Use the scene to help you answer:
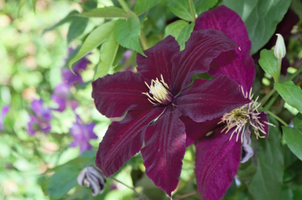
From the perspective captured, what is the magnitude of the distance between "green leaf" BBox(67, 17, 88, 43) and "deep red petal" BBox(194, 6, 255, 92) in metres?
0.27

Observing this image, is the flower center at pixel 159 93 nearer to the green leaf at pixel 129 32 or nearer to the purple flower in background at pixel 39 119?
the green leaf at pixel 129 32

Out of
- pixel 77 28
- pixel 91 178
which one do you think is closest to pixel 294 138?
pixel 91 178

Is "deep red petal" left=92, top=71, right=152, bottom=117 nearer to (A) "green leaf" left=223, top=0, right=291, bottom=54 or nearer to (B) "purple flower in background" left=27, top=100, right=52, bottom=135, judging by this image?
(A) "green leaf" left=223, top=0, right=291, bottom=54

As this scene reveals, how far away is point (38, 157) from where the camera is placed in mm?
1423

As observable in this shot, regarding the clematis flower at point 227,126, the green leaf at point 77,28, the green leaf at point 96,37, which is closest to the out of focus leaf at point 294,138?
the clematis flower at point 227,126

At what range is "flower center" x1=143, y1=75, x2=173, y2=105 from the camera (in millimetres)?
357

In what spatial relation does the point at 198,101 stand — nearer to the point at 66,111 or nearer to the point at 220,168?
the point at 220,168

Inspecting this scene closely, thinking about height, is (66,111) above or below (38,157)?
above

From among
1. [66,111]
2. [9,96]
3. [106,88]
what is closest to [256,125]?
[106,88]

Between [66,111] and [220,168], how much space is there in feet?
3.70

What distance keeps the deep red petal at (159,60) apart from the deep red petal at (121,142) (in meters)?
0.05

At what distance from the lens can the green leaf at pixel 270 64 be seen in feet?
1.17

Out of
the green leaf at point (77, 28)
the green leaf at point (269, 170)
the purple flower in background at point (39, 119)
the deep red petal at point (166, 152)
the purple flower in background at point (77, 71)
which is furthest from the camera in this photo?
the purple flower in background at point (39, 119)

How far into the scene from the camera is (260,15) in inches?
16.0
